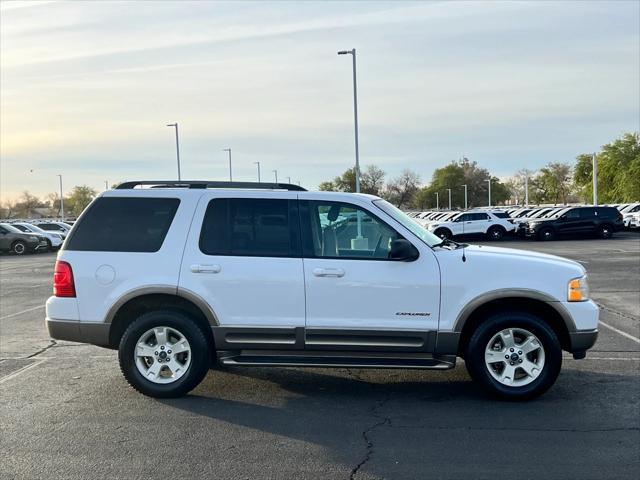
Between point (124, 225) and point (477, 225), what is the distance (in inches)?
1259

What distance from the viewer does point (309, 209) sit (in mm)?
6180

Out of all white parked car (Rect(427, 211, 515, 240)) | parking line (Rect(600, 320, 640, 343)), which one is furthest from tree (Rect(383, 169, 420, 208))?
parking line (Rect(600, 320, 640, 343))

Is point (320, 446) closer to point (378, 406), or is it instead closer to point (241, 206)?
point (378, 406)

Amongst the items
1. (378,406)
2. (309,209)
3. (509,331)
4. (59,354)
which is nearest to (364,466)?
(378,406)

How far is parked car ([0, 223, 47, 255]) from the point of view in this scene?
33125 mm

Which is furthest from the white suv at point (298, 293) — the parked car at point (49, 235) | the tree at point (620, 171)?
the tree at point (620, 171)

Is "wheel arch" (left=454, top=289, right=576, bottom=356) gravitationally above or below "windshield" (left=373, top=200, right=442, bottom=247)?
below

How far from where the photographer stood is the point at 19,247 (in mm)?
33438

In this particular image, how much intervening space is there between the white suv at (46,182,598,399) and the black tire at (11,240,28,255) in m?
29.8

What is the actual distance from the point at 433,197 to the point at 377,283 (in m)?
126

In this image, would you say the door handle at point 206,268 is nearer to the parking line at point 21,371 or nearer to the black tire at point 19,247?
the parking line at point 21,371

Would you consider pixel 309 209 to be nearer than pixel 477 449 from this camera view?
No

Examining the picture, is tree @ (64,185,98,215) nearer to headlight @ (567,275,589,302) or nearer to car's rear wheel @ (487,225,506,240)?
car's rear wheel @ (487,225,506,240)

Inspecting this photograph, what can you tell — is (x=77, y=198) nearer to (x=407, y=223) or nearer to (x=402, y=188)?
(x=402, y=188)
